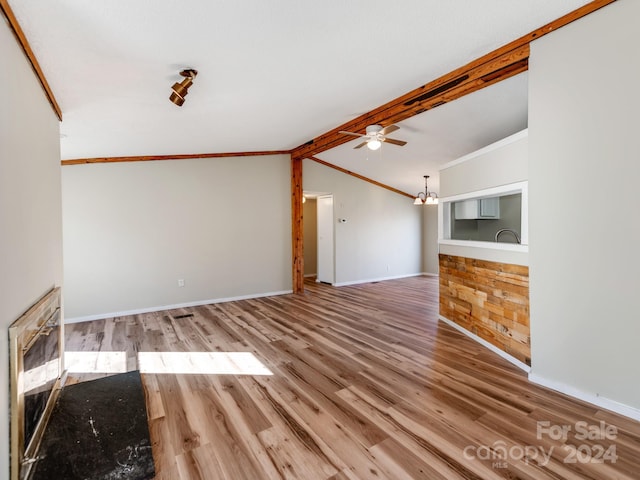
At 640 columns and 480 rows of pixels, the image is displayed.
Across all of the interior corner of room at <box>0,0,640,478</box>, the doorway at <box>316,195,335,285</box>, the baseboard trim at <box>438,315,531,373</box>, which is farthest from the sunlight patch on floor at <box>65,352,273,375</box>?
the doorway at <box>316,195,335,285</box>

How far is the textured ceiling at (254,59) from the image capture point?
1875 millimetres

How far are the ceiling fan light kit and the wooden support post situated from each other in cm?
281

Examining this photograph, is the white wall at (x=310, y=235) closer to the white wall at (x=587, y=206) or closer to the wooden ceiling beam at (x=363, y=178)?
the wooden ceiling beam at (x=363, y=178)

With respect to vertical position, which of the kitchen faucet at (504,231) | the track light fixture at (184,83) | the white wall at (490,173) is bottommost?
the kitchen faucet at (504,231)

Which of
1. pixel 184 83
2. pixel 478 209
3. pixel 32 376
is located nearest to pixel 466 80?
pixel 478 209

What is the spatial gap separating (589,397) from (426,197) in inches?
216

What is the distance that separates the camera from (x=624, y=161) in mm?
2041

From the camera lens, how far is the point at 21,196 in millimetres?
1752

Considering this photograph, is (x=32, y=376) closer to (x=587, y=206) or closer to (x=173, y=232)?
(x=173, y=232)

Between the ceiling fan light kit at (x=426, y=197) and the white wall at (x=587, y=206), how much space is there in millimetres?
4433

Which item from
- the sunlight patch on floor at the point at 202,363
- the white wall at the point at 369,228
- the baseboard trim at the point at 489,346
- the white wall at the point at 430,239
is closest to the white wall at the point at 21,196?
the sunlight patch on floor at the point at 202,363

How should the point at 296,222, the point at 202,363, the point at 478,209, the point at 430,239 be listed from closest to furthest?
the point at 202,363, the point at 478,209, the point at 296,222, the point at 430,239

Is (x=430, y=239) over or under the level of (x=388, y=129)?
under

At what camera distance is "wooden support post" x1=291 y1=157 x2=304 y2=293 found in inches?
250
